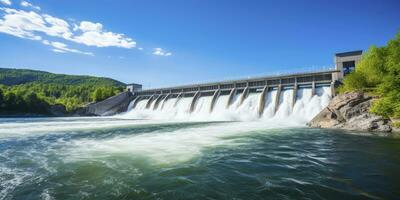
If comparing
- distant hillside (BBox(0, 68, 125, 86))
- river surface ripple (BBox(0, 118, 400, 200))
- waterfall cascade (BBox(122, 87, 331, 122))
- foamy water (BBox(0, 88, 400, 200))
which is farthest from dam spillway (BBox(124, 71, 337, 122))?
distant hillside (BBox(0, 68, 125, 86))

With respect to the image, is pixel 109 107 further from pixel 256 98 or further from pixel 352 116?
pixel 352 116

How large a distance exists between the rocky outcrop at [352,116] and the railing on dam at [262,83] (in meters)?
8.97

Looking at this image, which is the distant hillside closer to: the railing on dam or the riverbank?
the railing on dam

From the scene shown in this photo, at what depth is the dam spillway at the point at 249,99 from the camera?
102 ft

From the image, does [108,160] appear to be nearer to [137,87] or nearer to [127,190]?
[127,190]

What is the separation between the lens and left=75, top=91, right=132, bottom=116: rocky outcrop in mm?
58969

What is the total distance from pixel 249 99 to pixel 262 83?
453 centimetres

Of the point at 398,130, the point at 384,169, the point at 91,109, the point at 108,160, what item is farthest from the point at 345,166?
the point at 91,109

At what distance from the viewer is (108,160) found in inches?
406

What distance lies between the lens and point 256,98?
121 feet

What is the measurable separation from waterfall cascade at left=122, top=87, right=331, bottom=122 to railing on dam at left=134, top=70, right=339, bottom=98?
109 cm

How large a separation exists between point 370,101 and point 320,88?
37.0ft

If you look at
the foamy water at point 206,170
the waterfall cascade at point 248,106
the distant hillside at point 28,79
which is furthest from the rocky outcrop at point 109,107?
the distant hillside at point 28,79

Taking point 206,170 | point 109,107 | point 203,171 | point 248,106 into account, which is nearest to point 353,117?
point 248,106
